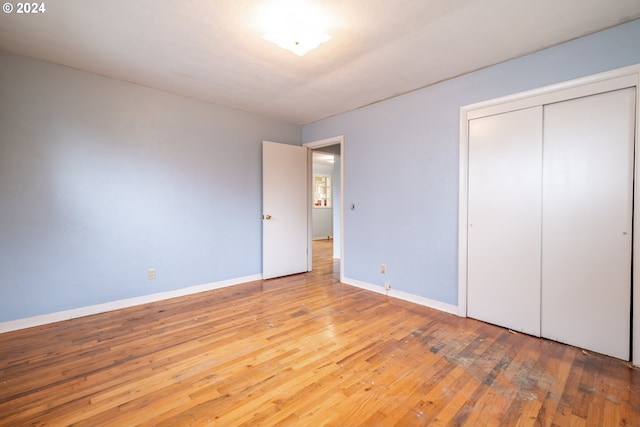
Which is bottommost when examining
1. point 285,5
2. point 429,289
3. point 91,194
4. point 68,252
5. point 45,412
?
point 45,412

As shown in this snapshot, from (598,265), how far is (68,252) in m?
4.83

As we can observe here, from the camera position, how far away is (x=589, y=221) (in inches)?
86.0

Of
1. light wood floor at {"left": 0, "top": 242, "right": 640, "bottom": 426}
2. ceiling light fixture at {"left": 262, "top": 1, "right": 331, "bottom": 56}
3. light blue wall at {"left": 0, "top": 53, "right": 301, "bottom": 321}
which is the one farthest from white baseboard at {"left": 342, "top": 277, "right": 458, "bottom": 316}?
ceiling light fixture at {"left": 262, "top": 1, "right": 331, "bottom": 56}

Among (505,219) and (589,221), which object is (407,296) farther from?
(589,221)

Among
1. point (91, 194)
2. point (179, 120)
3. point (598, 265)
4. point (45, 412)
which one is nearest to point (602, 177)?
point (598, 265)

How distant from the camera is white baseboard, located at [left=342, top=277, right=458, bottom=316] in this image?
2.98m

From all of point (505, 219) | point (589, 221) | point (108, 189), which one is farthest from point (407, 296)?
point (108, 189)

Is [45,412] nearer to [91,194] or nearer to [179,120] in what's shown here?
[91,194]

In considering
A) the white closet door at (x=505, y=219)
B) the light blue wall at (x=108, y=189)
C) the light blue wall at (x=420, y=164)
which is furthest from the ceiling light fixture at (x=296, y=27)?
the light blue wall at (x=108, y=189)

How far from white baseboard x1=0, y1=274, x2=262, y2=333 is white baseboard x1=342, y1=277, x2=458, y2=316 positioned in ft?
5.77

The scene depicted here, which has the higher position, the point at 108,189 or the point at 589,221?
the point at 108,189

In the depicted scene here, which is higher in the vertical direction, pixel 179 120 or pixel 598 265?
pixel 179 120

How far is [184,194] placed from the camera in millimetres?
3555

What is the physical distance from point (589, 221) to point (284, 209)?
11.8ft
